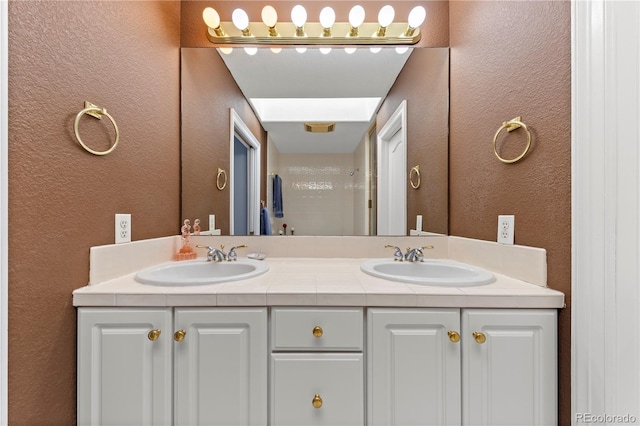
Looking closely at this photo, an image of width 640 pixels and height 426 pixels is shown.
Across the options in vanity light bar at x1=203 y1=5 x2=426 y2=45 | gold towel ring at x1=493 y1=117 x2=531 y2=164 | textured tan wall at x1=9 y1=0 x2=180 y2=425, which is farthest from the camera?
vanity light bar at x1=203 y1=5 x2=426 y2=45

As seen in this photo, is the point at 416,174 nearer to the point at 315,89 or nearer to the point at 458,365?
the point at 315,89

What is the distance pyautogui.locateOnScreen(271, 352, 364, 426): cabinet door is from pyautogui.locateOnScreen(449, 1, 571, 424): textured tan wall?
24.7 inches

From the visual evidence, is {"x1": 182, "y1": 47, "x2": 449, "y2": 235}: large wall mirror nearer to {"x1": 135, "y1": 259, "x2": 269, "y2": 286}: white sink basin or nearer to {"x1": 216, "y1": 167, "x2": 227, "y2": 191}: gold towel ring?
{"x1": 216, "y1": 167, "x2": 227, "y2": 191}: gold towel ring

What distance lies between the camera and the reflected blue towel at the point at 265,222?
56.5 inches

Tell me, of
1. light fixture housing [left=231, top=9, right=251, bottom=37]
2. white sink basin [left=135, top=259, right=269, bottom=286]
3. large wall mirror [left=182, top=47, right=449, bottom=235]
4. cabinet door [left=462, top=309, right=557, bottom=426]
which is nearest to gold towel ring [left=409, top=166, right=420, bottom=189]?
large wall mirror [left=182, top=47, right=449, bottom=235]

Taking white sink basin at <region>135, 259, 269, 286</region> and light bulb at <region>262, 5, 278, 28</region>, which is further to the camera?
light bulb at <region>262, 5, 278, 28</region>

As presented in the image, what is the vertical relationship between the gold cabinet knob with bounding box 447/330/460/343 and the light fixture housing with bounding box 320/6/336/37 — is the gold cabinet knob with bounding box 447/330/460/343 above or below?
below

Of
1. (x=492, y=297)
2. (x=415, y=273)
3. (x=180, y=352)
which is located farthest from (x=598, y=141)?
(x=180, y=352)

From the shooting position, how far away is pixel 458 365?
2.62 feet

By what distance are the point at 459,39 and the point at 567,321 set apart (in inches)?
51.4

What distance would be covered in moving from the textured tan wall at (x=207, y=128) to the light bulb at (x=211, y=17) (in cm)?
12

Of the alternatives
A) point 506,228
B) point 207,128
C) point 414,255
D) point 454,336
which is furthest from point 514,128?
point 207,128

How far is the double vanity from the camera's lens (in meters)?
0.79

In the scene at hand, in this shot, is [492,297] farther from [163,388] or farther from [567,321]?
[163,388]
